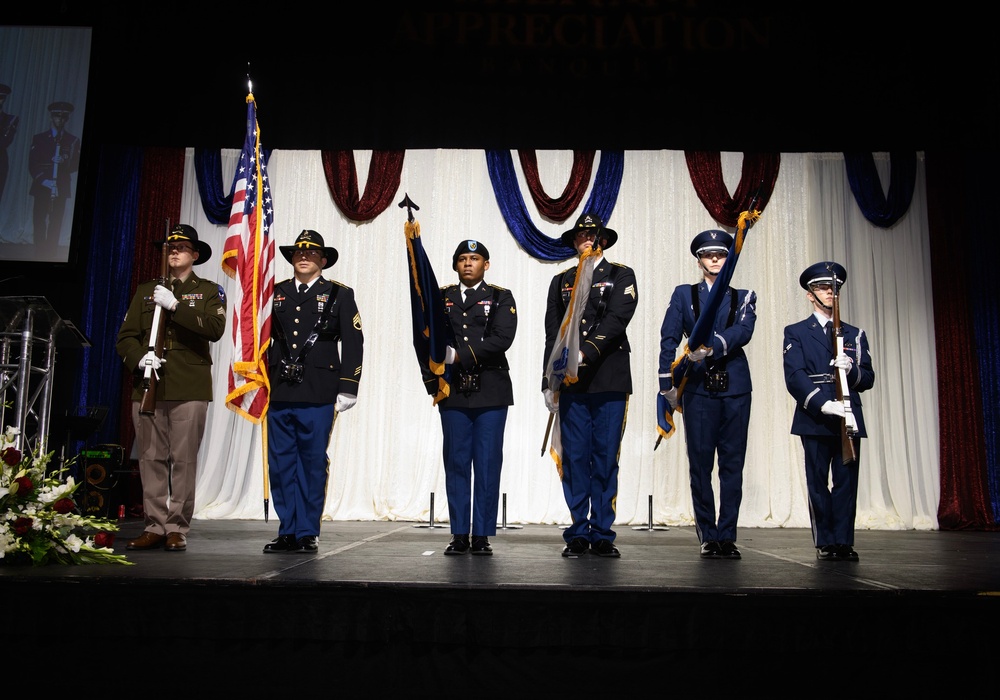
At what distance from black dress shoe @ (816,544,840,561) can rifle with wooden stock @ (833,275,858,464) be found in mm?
437

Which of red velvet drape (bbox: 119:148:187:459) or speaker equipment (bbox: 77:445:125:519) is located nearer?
speaker equipment (bbox: 77:445:125:519)

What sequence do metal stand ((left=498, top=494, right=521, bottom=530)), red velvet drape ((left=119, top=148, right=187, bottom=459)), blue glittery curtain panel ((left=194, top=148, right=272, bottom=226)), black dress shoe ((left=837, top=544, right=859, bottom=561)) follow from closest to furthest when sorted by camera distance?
black dress shoe ((left=837, top=544, right=859, bottom=561)), metal stand ((left=498, top=494, right=521, bottom=530)), red velvet drape ((left=119, top=148, right=187, bottom=459)), blue glittery curtain panel ((left=194, top=148, right=272, bottom=226))

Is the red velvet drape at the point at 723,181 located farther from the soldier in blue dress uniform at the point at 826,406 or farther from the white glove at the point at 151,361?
the white glove at the point at 151,361

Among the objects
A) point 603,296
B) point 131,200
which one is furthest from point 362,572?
point 131,200

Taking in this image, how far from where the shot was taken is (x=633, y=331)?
26.0 ft

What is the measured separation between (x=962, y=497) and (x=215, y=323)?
6.63m

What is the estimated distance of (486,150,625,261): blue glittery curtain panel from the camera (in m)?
7.92

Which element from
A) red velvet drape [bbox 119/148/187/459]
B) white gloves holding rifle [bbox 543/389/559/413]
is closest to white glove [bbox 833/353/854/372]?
white gloves holding rifle [bbox 543/389/559/413]

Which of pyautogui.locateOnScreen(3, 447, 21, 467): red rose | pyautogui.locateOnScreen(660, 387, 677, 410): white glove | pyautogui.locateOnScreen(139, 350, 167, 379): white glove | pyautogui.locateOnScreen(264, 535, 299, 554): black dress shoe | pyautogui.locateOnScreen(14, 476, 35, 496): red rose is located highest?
pyautogui.locateOnScreen(139, 350, 167, 379): white glove

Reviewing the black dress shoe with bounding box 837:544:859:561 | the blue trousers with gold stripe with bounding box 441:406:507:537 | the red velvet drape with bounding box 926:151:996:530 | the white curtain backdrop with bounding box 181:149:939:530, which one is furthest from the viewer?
the white curtain backdrop with bounding box 181:149:939:530

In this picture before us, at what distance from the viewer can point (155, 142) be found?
699 centimetres

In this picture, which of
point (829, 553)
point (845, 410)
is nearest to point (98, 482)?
point (829, 553)

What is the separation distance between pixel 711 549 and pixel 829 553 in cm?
59

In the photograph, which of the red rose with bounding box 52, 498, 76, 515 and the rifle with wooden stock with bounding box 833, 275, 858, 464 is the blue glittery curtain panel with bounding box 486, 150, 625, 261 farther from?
the red rose with bounding box 52, 498, 76, 515
